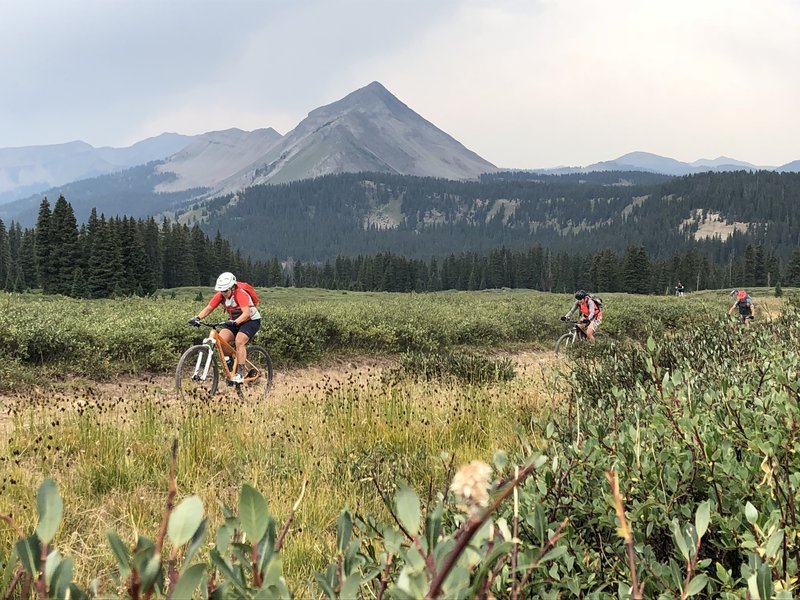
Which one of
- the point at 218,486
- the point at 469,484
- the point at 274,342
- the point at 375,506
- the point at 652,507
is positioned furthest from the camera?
the point at 274,342

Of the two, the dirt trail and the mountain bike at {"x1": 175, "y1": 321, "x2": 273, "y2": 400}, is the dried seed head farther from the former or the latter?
the mountain bike at {"x1": 175, "y1": 321, "x2": 273, "y2": 400}

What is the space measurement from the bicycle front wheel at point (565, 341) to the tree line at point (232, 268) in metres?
61.1

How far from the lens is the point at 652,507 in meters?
2.30

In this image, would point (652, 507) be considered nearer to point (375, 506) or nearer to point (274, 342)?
point (375, 506)

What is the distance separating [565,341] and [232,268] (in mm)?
99711

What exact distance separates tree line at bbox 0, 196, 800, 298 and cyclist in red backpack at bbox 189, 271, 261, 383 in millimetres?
62220

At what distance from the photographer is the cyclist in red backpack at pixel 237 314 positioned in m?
10.2

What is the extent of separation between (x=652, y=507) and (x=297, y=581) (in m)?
2.03

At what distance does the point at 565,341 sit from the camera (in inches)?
723

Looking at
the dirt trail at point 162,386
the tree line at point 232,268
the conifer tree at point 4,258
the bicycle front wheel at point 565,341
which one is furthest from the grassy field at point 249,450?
the conifer tree at point 4,258

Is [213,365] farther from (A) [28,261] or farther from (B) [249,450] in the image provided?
(A) [28,261]

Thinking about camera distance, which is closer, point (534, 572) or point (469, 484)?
point (469, 484)

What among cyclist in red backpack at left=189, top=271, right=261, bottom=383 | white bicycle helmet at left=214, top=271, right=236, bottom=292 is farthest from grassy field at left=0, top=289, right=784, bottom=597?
white bicycle helmet at left=214, top=271, right=236, bottom=292

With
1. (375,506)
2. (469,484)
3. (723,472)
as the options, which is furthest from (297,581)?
(469,484)
